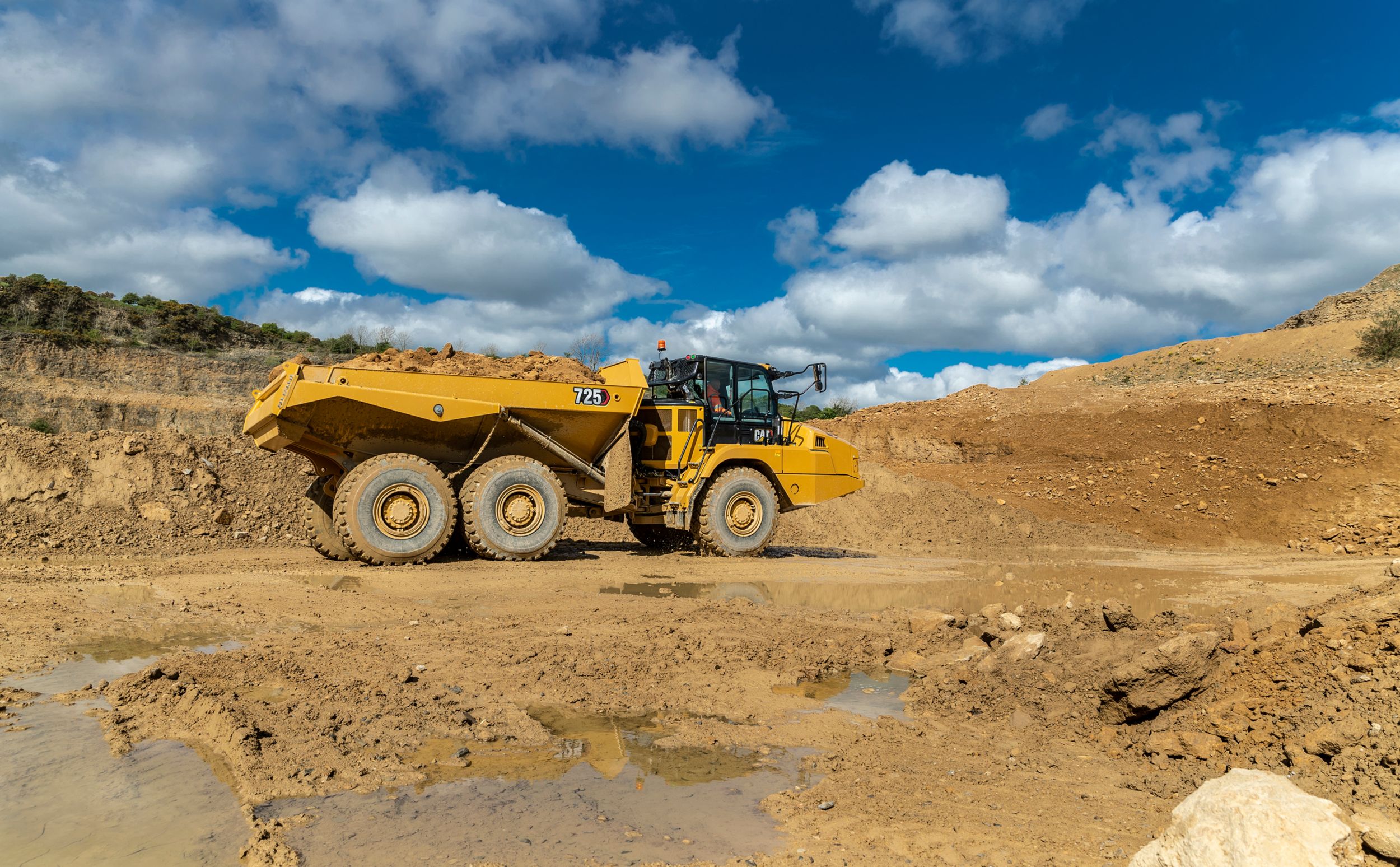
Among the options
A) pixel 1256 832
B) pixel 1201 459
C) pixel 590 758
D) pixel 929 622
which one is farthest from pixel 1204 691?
pixel 1201 459

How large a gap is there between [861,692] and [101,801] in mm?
4225

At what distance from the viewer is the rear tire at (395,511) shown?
977cm

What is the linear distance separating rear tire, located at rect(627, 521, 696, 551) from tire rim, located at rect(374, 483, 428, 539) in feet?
13.4

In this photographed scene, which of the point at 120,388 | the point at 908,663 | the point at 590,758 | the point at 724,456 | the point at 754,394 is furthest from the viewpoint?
the point at 120,388

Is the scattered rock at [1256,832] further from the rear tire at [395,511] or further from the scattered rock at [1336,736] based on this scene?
the rear tire at [395,511]

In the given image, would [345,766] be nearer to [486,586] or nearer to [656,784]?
[656,784]

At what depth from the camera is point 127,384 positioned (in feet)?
71.8

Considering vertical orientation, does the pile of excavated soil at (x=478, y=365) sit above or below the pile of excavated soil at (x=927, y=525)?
above

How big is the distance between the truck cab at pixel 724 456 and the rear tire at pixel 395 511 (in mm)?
3165

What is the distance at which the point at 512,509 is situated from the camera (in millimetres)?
10680

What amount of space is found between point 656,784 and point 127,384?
77.4ft

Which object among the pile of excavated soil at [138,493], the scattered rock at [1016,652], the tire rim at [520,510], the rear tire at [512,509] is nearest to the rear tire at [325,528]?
the rear tire at [512,509]

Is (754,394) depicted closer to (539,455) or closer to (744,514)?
(744,514)

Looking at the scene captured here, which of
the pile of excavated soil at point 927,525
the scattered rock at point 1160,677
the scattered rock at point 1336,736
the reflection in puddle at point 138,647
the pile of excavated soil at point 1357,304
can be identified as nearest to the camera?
the scattered rock at point 1336,736
